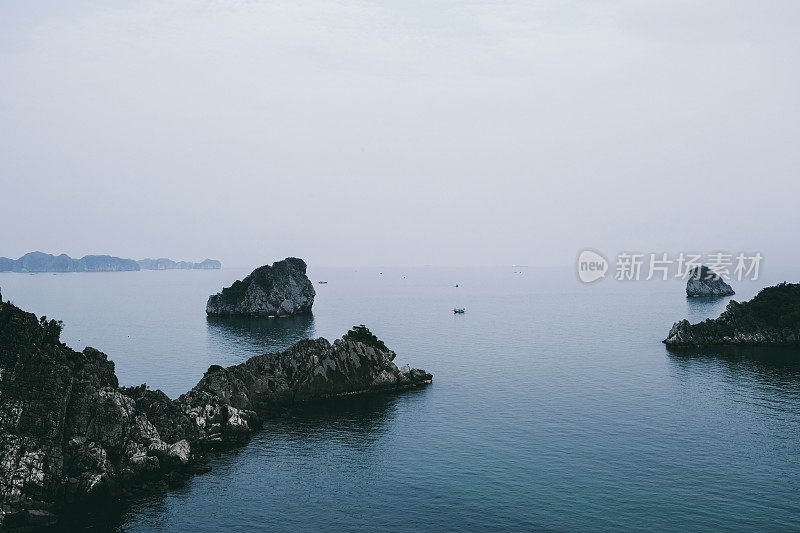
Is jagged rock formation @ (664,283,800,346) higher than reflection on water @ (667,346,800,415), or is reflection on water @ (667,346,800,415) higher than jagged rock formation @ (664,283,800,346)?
jagged rock formation @ (664,283,800,346)

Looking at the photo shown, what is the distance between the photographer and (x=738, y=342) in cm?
16575

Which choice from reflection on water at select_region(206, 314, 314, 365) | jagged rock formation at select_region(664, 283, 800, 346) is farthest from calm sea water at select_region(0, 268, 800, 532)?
jagged rock formation at select_region(664, 283, 800, 346)

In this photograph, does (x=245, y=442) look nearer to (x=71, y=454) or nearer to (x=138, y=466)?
(x=138, y=466)

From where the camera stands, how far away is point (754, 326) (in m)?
166

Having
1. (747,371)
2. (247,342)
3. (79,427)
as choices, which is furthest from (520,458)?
(247,342)

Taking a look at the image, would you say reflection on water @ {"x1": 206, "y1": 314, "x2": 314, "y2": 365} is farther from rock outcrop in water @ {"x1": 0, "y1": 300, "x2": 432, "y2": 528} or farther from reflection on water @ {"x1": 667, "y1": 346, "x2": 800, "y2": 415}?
reflection on water @ {"x1": 667, "y1": 346, "x2": 800, "y2": 415}

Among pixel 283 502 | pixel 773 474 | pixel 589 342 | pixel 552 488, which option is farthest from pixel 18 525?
pixel 589 342

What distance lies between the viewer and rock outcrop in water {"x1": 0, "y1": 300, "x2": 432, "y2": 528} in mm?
64812

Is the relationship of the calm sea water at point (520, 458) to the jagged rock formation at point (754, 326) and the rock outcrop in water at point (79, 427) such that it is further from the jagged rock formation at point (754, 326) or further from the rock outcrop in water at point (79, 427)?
the jagged rock formation at point (754, 326)

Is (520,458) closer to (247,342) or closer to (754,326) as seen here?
(247,342)

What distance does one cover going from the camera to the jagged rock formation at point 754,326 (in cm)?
16350

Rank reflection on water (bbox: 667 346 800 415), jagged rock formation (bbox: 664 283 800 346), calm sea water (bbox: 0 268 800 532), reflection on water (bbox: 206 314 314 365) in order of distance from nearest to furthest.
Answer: calm sea water (bbox: 0 268 800 532), reflection on water (bbox: 667 346 800 415), reflection on water (bbox: 206 314 314 365), jagged rock formation (bbox: 664 283 800 346)

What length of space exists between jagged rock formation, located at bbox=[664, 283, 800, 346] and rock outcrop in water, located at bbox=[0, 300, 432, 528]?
5384 inches

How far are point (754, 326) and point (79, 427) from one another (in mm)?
177038
